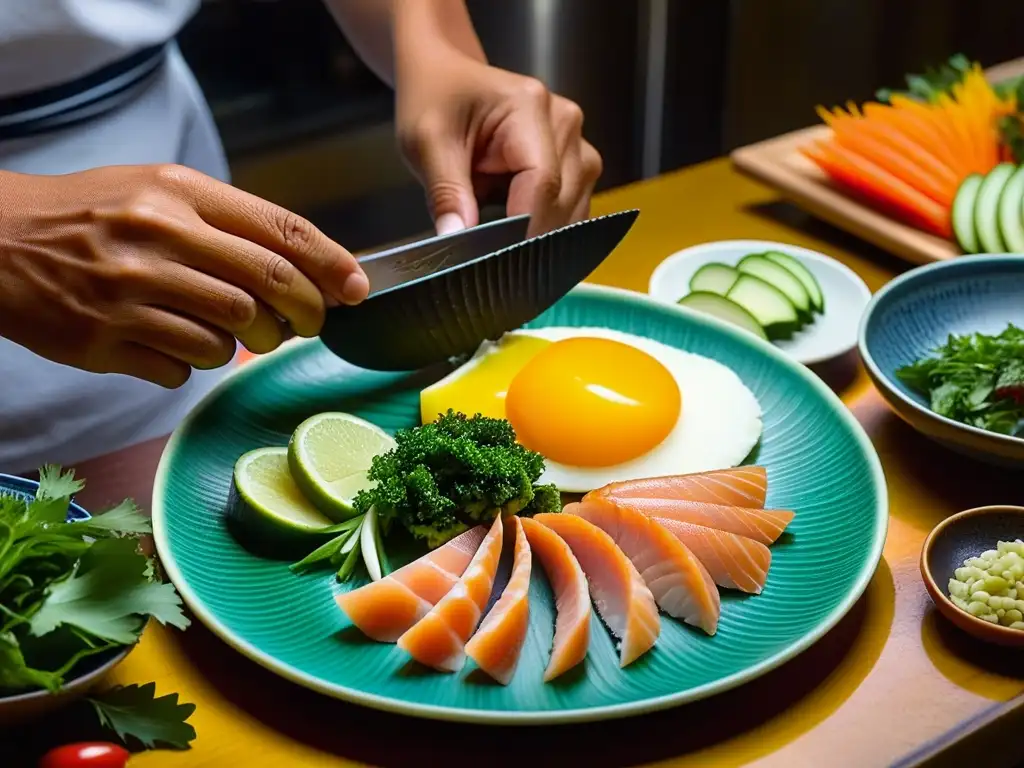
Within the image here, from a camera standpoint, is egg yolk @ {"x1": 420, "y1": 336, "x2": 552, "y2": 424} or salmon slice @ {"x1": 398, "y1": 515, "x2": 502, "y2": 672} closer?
salmon slice @ {"x1": 398, "y1": 515, "x2": 502, "y2": 672}

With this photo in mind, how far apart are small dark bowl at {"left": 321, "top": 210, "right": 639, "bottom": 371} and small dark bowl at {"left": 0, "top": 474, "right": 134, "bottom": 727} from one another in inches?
23.5

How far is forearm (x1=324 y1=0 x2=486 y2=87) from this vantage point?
2.19 meters

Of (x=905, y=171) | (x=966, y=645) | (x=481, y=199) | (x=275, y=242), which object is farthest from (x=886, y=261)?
(x=275, y=242)

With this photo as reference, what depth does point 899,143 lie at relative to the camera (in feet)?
8.20

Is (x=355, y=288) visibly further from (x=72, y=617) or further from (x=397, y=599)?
(x=72, y=617)

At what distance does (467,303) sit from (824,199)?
1.08 m

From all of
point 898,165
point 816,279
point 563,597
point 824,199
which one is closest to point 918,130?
point 898,165

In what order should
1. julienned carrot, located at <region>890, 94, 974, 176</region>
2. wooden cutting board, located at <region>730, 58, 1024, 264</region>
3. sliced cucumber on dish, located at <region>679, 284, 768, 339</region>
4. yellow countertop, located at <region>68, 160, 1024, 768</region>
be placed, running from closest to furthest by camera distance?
yellow countertop, located at <region>68, 160, 1024, 768</region>, sliced cucumber on dish, located at <region>679, 284, 768, 339</region>, wooden cutting board, located at <region>730, 58, 1024, 264</region>, julienned carrot, located at <region>890, 94, 974, 176</region>

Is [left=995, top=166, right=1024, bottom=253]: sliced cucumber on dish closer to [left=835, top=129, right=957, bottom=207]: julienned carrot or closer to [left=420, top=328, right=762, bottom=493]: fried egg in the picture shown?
[left=835, top=129, right=957, bottom=207]: julienned carrot

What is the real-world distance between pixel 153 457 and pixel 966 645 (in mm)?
1127

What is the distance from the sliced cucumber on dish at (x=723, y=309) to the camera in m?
1.98

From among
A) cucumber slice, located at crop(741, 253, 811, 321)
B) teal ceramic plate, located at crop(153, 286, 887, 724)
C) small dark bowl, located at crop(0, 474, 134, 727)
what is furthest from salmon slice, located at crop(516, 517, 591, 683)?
cucumber slice, located at crop(741, 253, 811, 321)

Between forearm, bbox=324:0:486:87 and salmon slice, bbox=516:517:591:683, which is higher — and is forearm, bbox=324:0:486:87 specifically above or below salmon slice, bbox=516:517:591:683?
above

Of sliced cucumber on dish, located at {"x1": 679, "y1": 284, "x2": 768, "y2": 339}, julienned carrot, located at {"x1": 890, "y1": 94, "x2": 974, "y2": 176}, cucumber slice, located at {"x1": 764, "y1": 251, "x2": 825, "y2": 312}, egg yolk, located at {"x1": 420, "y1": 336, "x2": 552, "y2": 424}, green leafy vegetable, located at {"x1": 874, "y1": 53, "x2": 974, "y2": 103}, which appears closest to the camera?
egg yolk, located at {"x1": 420, "y1": 336, "x2": 552, "y2": 424}
